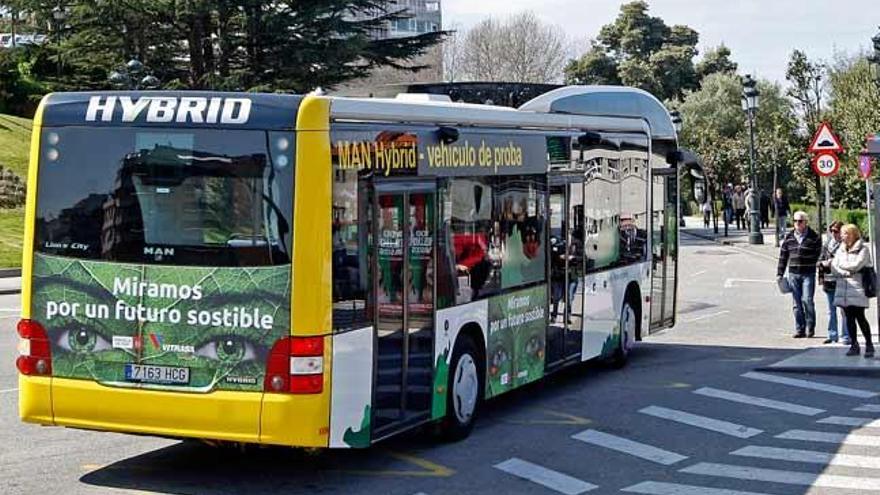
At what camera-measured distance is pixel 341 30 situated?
135 feet

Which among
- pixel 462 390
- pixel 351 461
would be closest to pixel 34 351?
pixel 351 461

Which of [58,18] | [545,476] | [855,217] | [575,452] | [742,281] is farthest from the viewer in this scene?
[855,217]

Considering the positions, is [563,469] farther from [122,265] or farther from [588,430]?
[122,265]

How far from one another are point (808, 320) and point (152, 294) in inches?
510

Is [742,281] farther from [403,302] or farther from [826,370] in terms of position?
[403,302]

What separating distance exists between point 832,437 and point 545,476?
129 inches

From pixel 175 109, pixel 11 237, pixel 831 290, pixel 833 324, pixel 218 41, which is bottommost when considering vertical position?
pixel 833 324

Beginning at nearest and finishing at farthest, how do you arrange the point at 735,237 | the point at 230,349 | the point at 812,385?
1. the point at 230,349
2. the point at 812,385
3. the point at 735,237

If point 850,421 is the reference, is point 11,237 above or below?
above

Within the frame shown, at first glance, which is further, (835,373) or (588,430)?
(835,373)

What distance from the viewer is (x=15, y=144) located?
155ft

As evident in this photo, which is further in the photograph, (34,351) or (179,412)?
(34,351)

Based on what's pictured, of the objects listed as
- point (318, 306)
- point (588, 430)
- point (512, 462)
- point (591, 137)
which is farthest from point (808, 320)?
point (318, 306)

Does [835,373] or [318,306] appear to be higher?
[318,306]
